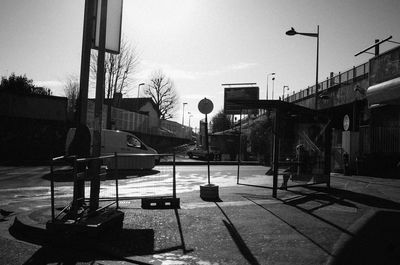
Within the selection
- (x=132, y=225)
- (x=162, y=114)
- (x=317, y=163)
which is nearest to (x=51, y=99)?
(x=317, y=163)

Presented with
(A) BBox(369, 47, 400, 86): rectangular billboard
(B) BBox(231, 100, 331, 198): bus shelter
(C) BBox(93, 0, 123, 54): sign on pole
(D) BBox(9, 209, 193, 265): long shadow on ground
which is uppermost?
(A) BBox(369, 47, 400, 86): rectangular billboard

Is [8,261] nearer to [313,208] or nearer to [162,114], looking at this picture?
[313,208]

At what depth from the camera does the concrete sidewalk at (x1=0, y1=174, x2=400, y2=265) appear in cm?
474

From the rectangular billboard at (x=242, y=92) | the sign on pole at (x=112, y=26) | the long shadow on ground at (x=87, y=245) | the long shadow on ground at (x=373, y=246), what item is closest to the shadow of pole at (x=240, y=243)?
the long shadow on ground at (x=87, y=245)

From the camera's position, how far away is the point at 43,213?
683 centimetres

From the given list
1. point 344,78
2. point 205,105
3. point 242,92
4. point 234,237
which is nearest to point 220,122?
point 242,92

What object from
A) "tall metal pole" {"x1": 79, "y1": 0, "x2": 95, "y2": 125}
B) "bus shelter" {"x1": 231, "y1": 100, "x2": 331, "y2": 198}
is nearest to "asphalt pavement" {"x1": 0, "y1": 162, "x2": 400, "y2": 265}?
"tall metal pole" {"x1": 79, "y1": 0, "x2": 95, "y2": 125}

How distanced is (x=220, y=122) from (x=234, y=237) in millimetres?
86521

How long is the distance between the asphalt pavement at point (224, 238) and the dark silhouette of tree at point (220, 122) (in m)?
76.4

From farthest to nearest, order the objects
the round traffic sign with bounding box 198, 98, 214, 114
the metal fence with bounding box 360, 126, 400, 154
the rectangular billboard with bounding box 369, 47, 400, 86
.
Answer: the metal fence with bounding box 360, 126, 400, 154 → the rectangular billboard with bounding box 369, 47, 400, 86 → the round traffic sign with bounding box 198, 98, 214, 114

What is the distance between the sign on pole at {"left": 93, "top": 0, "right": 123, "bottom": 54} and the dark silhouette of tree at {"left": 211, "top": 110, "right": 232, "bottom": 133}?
77.2 m

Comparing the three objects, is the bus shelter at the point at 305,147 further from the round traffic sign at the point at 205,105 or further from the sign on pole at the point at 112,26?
the sign on pole at the point at 112,26

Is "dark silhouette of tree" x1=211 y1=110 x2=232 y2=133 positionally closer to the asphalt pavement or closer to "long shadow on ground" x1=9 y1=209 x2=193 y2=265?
the asphalt pavement

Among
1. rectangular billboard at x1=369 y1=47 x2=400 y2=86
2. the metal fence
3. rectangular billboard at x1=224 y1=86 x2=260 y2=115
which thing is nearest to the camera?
rectangular billboard at x1=369 y1=47 x2=400 y2=86
